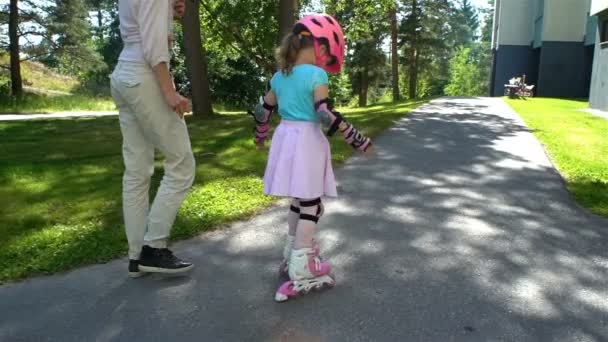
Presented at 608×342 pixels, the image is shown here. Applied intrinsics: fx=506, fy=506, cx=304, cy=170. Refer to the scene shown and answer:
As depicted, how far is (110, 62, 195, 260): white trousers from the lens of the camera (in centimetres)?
300

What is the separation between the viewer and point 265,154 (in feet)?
24.4

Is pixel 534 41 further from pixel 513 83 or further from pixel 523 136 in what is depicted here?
pixel 523 136

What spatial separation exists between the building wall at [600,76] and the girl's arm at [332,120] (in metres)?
17.3

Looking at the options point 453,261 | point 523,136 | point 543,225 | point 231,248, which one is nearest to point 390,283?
point 453,261

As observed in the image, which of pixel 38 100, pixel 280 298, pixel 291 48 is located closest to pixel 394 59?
pixel 38 100

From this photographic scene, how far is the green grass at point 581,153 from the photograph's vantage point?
5395 millimetres

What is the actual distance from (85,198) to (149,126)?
2.65 meters

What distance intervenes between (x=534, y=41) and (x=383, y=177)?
30597mm

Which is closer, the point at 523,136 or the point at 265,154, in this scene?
the point at 265,154

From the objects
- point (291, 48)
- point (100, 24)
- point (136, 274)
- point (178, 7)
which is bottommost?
point (136, 274)

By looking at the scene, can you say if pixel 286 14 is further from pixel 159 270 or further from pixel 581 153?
pixel 159 270

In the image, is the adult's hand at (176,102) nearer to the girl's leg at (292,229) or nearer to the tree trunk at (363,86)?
the girl's leg at (292,229)

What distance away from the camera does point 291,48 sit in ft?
9.91

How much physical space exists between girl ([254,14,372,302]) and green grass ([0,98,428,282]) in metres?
1.50
